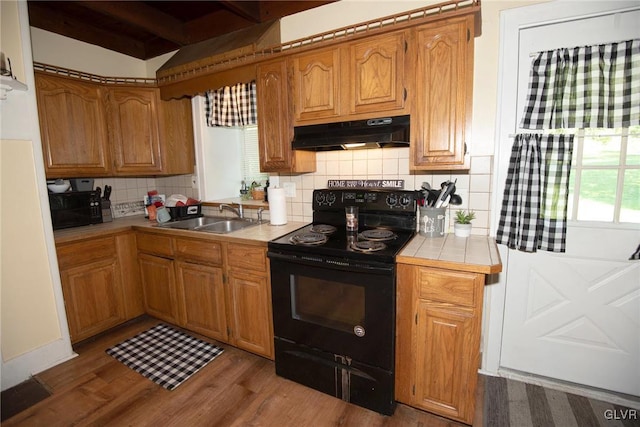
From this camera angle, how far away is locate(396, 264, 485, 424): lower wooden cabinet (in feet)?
4.81

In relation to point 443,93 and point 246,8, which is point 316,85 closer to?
point 443,93

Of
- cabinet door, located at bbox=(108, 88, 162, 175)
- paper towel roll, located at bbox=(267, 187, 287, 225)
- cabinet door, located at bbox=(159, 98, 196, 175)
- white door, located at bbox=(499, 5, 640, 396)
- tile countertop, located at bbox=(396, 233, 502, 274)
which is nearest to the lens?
tile countertop, located at bbox=(396, 233, 502, 274)

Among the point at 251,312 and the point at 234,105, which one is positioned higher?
the point at 234,105

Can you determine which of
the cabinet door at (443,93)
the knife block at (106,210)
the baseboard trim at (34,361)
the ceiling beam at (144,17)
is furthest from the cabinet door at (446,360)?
the ceiling beam at (144,17)

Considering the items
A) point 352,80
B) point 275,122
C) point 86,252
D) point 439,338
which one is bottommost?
point 439,338

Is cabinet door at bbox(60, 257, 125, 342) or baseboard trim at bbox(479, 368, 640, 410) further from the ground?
cabinet door at bbox(60, 257, 125, 342)

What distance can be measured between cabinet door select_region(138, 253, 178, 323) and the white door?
2494 mm

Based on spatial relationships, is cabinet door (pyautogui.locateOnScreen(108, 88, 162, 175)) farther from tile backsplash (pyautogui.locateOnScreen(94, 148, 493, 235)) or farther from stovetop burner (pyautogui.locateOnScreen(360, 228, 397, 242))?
stovetop burner (pyautogui.locateOnScreen(360, 228, 397, 242))

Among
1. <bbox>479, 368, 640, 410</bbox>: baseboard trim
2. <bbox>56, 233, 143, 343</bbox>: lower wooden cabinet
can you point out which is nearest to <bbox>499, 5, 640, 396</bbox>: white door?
<bbox>479, 368, 640, 410</bbox>: baseboard trim

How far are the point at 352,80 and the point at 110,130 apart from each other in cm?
224

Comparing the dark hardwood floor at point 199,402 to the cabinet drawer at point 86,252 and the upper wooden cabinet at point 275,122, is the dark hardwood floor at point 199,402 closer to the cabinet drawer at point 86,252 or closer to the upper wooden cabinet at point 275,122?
the cabinet drawer at point 86,252

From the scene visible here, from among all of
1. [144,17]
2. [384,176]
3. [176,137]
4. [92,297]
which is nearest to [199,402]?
[92,297]

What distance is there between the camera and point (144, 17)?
8.02 feet

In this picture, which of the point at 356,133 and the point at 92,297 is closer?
Result: the point at 356,133
